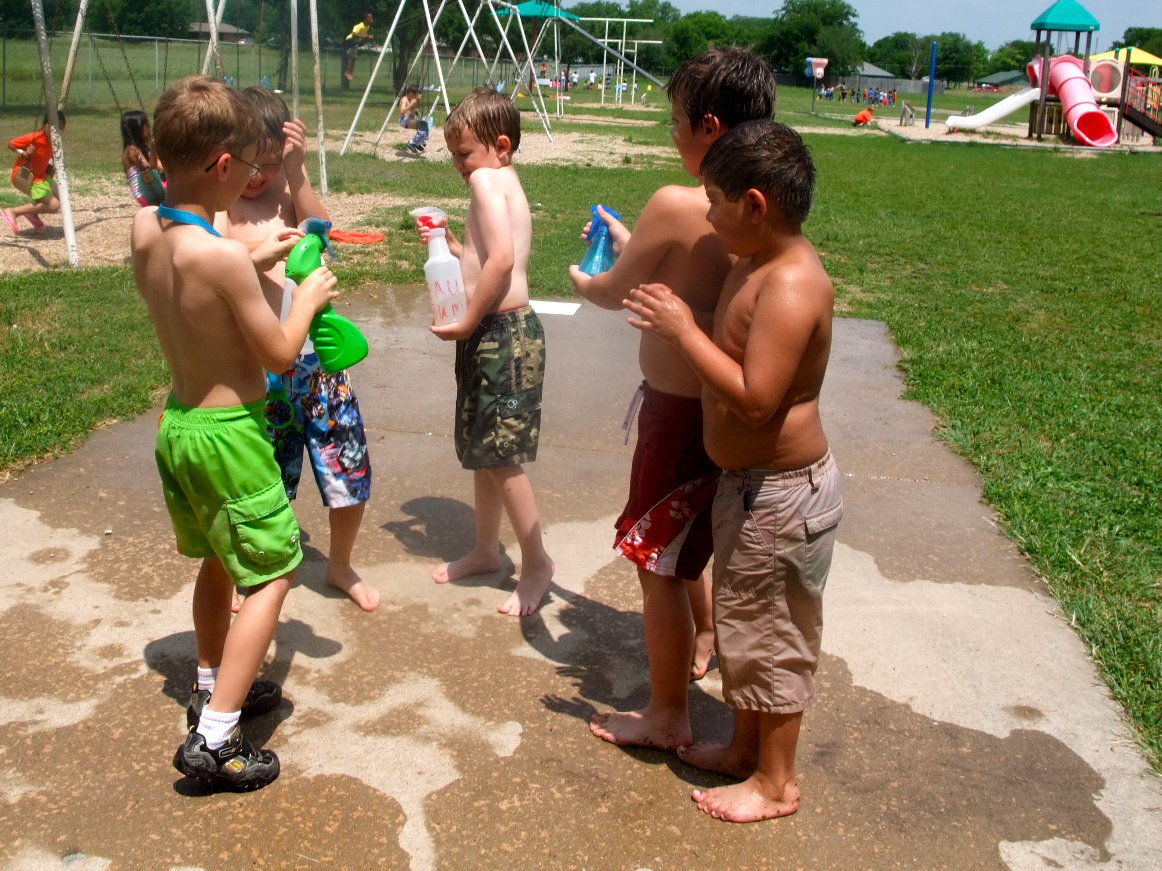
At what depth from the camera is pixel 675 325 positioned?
7.47 feet

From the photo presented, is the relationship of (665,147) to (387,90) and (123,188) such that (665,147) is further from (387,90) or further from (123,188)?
(123,188)

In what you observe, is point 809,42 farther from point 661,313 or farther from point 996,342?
point 661,313

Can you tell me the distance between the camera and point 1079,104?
91.4 ft

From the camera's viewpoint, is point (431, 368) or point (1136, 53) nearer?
point (431, 368)

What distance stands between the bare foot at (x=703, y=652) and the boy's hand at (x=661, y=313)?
121 centimetres

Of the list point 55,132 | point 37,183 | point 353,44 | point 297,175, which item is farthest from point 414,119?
point 297,175

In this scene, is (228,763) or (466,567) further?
(466,567)

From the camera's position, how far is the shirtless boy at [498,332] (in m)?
3.31

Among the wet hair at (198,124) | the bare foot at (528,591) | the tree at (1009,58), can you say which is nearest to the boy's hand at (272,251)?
the wet hair at (198,124)

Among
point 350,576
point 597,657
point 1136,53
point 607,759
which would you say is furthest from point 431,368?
point 1136,53

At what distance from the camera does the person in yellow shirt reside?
2152 cm

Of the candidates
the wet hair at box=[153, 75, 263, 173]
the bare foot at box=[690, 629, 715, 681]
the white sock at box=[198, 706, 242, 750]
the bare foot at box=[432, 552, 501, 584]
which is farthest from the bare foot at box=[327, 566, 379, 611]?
the wet hair at box=[153, 75, 263, 173]

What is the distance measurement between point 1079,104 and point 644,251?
29.4 meters

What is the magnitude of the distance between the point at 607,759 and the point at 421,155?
17.0m
